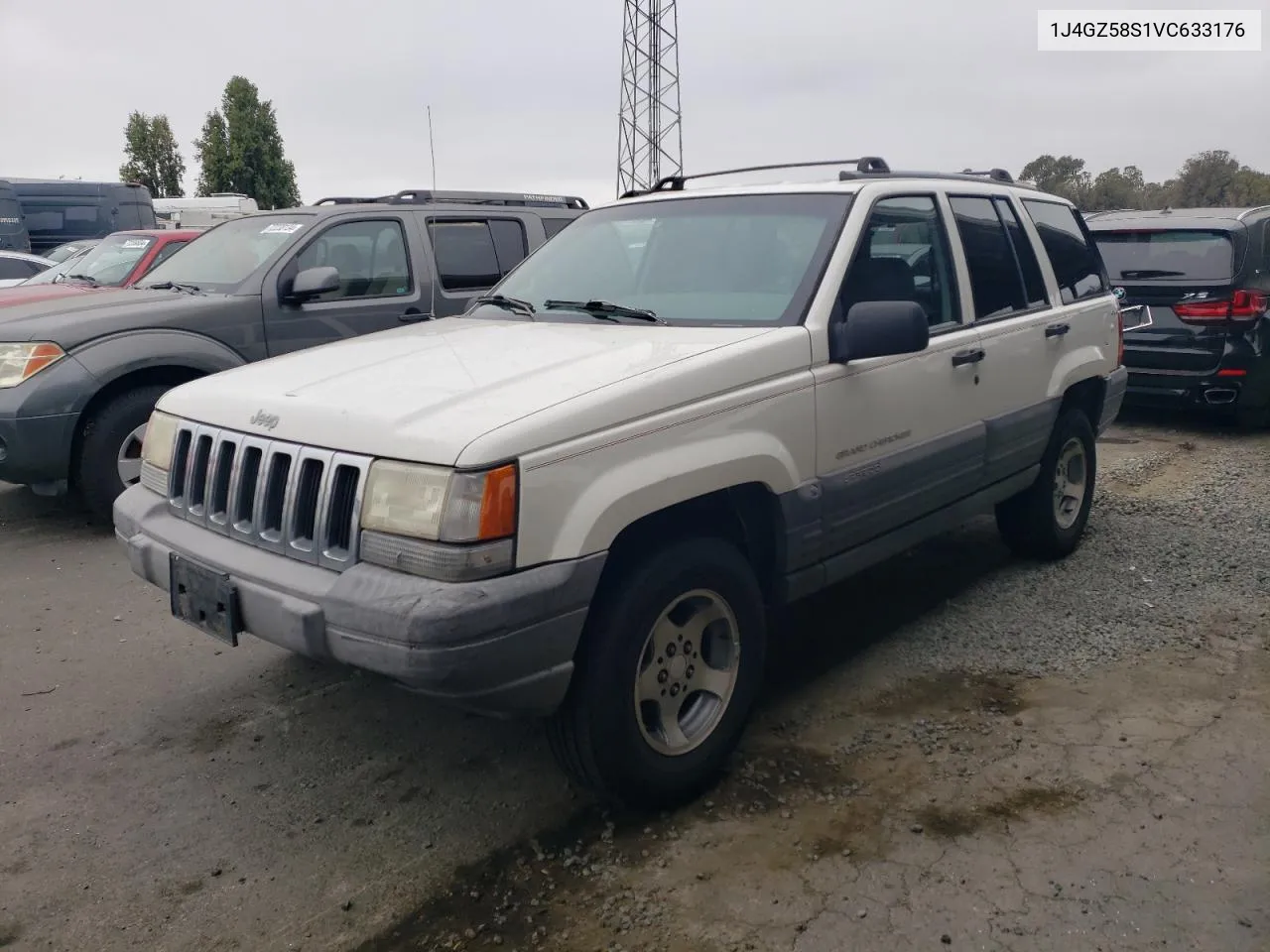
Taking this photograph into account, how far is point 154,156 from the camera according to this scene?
45.0 metres

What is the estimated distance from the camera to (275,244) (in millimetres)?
6688

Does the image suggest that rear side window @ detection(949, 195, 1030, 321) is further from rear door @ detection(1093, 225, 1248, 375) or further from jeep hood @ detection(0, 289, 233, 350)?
jeep hood @ detection(0, 289, 233, 350)

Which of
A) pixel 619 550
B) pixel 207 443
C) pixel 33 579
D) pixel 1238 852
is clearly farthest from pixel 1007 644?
pixel 33 579

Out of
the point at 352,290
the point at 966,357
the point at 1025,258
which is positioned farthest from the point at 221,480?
the point at 352,290

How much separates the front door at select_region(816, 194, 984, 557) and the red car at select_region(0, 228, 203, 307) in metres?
5.72

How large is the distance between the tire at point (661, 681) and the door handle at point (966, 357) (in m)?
1.44

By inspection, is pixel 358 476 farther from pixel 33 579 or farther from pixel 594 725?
pixel 33 579

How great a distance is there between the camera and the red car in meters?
7.97

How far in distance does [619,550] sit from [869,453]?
1194 millimetres

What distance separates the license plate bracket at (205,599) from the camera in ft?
9.75

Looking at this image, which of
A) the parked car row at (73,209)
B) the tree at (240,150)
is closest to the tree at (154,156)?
the tree at (240,150)

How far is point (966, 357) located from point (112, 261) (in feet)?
23.0

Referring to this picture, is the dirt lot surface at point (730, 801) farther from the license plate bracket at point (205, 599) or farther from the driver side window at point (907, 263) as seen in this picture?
the driver side window at point (907, 263)

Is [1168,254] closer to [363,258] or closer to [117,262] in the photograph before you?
[363,258]
